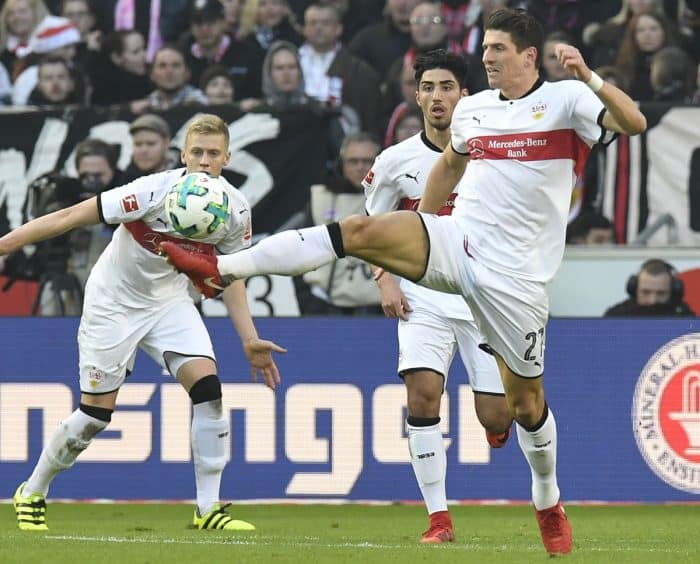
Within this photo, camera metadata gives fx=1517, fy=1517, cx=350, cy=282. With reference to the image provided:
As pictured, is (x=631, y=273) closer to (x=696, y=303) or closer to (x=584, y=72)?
(x=696, y=303)

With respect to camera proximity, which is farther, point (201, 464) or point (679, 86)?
point (679, 86)

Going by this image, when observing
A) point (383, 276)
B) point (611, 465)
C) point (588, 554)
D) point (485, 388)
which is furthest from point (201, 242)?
point (611, 465)

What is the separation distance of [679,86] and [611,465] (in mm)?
3690

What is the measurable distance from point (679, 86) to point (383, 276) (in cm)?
537

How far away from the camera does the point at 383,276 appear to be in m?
8.59

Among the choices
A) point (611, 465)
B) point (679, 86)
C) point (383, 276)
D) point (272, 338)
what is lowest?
point (611, 465)

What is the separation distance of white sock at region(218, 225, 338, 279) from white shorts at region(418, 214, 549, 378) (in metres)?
0.56

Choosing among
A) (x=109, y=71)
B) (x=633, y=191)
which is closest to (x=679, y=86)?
(x=633, y=191)

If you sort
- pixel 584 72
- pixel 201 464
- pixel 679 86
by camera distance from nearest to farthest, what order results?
pixel 584 72 < pixel 201 464 < pixel 679 86

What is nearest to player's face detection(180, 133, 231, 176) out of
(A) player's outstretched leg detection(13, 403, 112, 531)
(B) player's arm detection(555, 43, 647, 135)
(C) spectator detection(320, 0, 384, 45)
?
(A) player's outstretched leg detection(13, 403, 112, 531)

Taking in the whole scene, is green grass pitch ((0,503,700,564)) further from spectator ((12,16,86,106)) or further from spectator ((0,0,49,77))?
spectator ((0,0,49,77))

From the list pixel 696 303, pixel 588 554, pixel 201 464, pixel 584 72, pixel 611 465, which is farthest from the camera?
pixel 696 303

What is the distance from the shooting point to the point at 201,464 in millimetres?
8953

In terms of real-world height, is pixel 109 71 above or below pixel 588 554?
above
